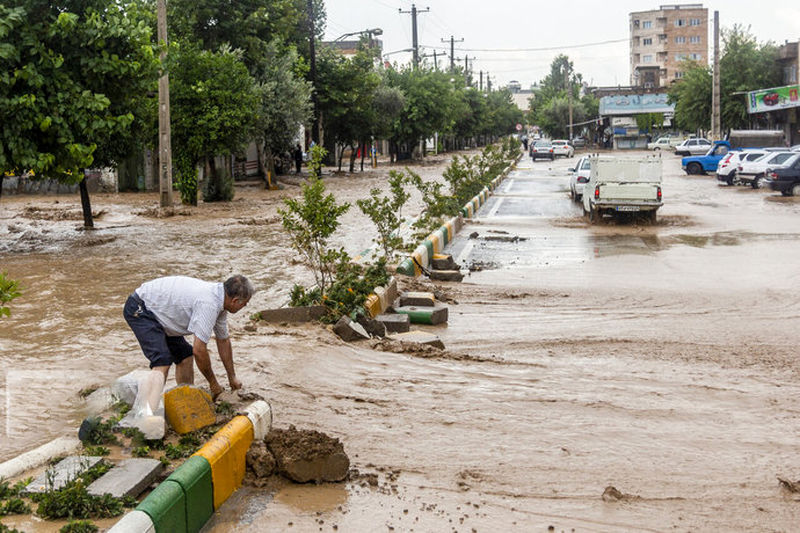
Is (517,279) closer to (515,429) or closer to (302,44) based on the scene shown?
(515,429)

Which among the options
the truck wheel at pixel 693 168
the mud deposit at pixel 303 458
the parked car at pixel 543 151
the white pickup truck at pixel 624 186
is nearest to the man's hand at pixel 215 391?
the mud deposit at pixel 303 458

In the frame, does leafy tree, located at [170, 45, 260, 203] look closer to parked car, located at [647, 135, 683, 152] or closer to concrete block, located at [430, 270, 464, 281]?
concrete block, located at [430, 270, 464, 281]

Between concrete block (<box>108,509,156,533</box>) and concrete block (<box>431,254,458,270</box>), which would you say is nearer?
concrete block (<box>108,509,156,533</box>)

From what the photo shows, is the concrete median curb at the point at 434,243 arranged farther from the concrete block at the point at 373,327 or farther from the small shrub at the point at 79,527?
the small shrub at the point at 79,527

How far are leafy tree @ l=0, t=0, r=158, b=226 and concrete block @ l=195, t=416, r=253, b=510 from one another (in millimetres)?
10027

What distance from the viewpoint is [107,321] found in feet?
33.6

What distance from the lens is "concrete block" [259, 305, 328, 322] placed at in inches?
382

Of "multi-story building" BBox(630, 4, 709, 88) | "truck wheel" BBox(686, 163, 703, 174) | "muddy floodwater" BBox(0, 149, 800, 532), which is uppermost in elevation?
"multi-story building" BBox(630, 4, 709, 88)

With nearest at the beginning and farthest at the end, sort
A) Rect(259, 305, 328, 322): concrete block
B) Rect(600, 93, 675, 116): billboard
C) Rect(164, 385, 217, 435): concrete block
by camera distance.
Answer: Rect(164, 385, 217, 435): concrete block → Rect(259, 305, 328, 322): concrete block → Rect(600, 93, 675, 116): billboard

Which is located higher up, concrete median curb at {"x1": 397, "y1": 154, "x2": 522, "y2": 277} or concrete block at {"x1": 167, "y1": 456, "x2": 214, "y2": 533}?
concrete median curb at {"x1": 397, "y1": 154, "x2": 522, "y2": 277}

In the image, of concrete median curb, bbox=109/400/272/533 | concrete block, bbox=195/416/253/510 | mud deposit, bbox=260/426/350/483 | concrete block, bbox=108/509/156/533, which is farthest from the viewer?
mud deposit, bbox=260/426/350/483

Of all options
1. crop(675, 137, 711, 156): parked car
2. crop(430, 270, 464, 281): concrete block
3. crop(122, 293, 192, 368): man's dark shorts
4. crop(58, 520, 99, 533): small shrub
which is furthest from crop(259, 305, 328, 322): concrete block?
crop(675, 137, 711, 156): parked car

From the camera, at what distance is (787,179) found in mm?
30844

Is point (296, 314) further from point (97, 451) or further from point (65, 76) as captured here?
point (65, 76)
